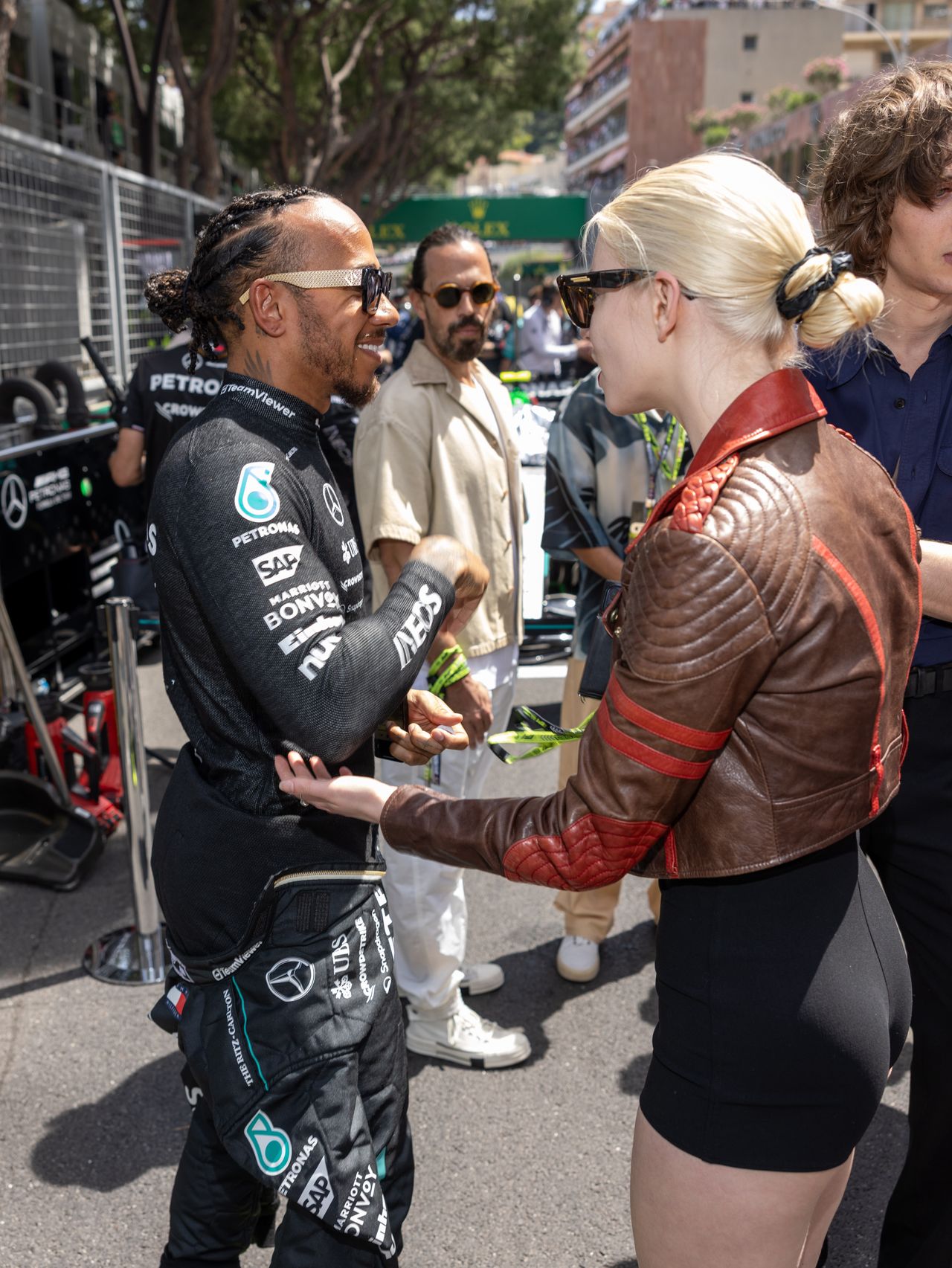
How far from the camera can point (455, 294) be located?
3.51m

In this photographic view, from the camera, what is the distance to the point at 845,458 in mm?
1456

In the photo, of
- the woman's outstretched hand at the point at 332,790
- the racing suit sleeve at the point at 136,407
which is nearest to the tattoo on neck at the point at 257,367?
the woman's outstretched hand at the point at 332,790

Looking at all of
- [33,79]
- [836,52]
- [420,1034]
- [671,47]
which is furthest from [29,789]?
[836,52]

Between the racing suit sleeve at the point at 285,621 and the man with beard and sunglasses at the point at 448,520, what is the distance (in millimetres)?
1301

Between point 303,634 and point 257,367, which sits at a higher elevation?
point 257,367

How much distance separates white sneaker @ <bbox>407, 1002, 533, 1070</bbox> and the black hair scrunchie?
2.40 meters

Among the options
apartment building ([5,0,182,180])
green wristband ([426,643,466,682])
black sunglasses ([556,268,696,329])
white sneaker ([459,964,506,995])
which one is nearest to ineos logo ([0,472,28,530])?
white sneaker ([459,964,506,995])

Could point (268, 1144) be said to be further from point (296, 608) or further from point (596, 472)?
point (596, 472)

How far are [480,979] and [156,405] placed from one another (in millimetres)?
2858

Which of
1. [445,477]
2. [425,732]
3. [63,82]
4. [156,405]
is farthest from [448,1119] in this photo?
[63,82]

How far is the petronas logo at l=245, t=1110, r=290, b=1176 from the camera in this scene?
171cm

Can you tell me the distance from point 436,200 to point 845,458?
30.3 metres

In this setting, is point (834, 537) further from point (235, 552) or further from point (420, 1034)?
point (420, 1034)

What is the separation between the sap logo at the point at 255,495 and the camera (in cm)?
162
